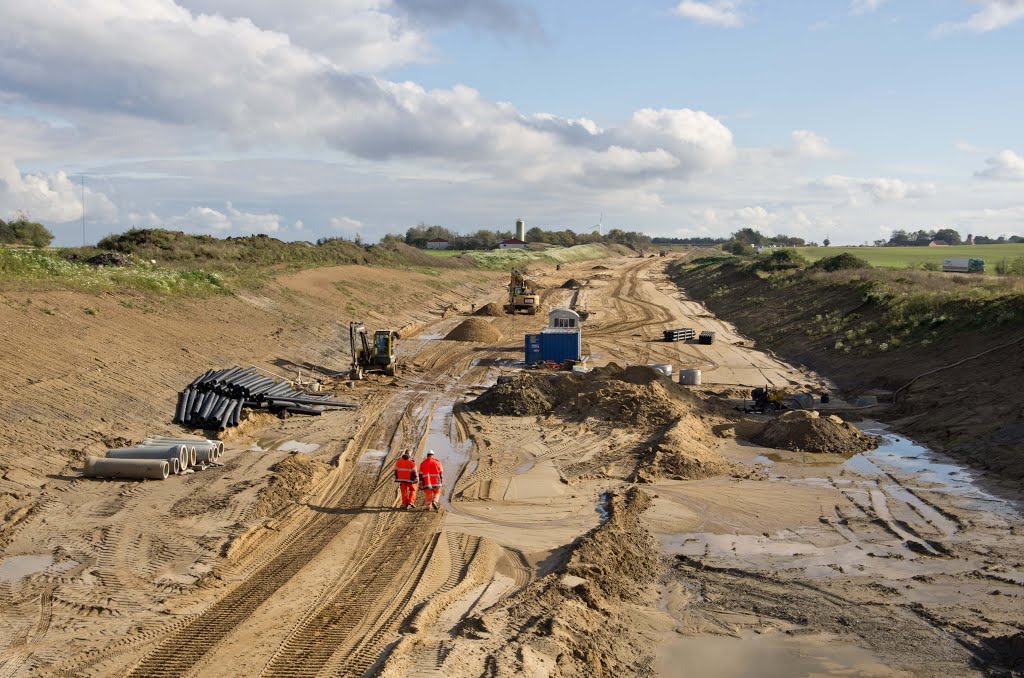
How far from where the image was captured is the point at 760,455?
20.0 metres

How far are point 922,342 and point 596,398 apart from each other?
48.1 ft

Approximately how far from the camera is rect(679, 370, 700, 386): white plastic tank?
92.6 ft

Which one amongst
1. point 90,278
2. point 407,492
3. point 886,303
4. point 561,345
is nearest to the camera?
point 407,492

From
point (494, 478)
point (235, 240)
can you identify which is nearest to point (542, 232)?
point (235, 240)

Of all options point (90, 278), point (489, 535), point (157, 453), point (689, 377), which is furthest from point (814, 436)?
point (90, 278)

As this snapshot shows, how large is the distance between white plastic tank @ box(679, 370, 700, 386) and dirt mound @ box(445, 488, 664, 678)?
15.4 m

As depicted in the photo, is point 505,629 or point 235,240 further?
point 235,240

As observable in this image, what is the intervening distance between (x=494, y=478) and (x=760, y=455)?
725 cm

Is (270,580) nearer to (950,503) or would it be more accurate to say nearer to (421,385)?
Result: (950,503)

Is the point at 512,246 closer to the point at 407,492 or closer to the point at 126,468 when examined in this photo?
the point at 126,468

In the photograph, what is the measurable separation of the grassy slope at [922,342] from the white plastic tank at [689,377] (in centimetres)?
578

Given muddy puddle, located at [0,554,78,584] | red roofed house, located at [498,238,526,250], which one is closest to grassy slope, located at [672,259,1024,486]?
muddy puddle, located at [0,554,78,584]

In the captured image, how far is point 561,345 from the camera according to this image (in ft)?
105

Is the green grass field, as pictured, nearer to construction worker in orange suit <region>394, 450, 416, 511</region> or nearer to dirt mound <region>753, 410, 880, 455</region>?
dirt mound <region>753, 410, 880, 455</region>
